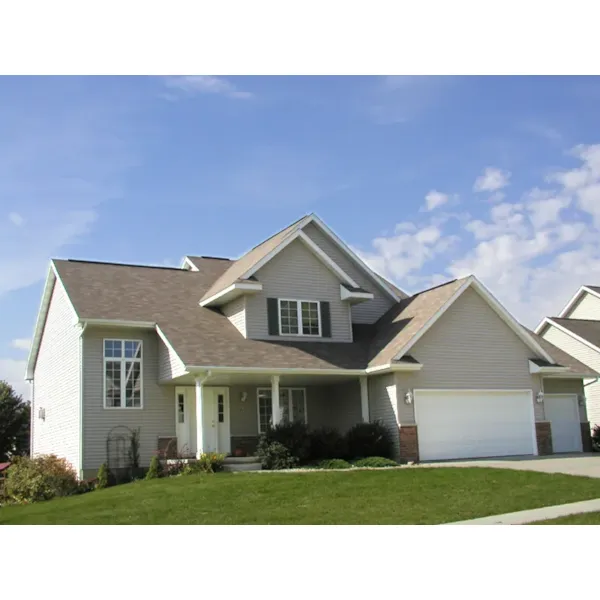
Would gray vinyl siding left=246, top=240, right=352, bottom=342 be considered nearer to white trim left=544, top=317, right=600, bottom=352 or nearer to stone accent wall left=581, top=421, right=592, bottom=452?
stone accent wall left=581, top=421, right=592, bottom=452

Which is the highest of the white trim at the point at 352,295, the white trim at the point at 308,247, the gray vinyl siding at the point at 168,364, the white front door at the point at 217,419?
the white trim at the point at 308,247

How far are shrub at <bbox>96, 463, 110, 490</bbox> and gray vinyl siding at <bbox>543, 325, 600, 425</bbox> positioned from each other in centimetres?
2211

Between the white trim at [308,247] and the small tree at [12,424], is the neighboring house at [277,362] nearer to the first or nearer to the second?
the white trim at [308,247]

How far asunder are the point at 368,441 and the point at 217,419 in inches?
191

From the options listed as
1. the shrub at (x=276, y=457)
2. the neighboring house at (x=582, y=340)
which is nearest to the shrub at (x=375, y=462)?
the shrub at (x=276, y=457)

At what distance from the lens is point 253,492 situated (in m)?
16.0

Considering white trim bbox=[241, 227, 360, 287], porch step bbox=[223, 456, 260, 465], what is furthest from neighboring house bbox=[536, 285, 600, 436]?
porch step bbox=[223, 456, 260, 465]

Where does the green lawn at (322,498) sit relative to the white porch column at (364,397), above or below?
below

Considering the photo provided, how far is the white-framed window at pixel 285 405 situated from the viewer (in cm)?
2494

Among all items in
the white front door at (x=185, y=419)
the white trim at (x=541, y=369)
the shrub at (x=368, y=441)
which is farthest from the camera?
the white trim at (x=541, y=369)

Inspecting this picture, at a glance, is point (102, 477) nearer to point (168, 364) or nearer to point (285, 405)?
point (168, 364)

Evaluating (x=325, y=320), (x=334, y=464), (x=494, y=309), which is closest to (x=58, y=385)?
(x=325, y=320)

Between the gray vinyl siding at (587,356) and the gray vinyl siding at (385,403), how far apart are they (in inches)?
553

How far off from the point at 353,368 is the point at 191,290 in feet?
22.3
